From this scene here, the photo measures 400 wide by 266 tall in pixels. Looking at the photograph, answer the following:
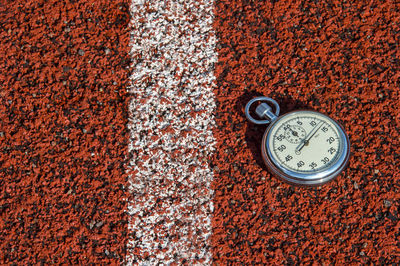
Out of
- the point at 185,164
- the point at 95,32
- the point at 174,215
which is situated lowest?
the point at 174,215

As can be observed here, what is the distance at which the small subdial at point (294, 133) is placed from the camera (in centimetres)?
246

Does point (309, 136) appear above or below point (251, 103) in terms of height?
below

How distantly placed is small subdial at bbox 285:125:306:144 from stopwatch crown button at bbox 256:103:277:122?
12 cm

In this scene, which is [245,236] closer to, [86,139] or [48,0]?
[86,139]

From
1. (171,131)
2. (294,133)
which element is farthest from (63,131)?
(294,133)

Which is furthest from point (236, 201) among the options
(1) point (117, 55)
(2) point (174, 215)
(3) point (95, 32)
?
(3) point (95, 32)

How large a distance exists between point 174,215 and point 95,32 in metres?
1.45

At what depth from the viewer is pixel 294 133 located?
2477 millimetres

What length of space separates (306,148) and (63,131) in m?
1.63

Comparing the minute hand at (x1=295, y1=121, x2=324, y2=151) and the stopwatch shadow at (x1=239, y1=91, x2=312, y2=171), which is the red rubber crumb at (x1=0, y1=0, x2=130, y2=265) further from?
the minute hand at (x1=295, y1=121, x2=324, y2=151)

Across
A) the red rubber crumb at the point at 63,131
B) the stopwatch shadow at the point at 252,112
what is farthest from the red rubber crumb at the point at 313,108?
the red rubber crumb at the point at 63,131

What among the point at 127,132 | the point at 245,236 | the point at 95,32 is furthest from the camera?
the point at 95,32

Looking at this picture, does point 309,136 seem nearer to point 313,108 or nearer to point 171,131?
point 313,108

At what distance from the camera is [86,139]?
2.68 meters
